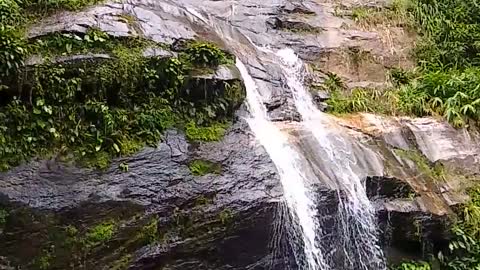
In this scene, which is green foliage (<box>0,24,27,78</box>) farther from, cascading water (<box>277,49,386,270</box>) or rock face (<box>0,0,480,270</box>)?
cascading water (<box>277,49,386,270</box>)

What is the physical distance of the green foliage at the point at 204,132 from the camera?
206 inches

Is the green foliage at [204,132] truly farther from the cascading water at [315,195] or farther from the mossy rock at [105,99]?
the cascading water at [315,195]

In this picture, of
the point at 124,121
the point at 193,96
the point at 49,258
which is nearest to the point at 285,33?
the point at 193,96

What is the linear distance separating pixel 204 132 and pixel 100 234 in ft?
4.72

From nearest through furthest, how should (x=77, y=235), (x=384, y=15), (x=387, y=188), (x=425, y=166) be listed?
(x=77, y=235) → (x=387, y=188) → (x=425, y=166) → (x=384, y=15)

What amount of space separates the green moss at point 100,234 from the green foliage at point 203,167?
2.88ft

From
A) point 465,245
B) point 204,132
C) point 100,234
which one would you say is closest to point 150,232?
point 100,234

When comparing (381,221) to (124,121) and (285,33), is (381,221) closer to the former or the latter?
(124,121)

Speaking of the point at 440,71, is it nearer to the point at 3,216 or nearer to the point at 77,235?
the point at 77,235

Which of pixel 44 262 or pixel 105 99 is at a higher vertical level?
pixel 105 99

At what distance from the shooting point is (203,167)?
502 centimetres

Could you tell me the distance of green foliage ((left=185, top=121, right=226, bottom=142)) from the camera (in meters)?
5.23

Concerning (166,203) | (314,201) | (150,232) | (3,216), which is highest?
(3,216)

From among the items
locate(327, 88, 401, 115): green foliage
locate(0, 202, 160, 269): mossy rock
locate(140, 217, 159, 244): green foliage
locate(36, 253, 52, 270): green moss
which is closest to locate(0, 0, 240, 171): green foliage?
locate(0, 202, 160, 269): mossy rock
